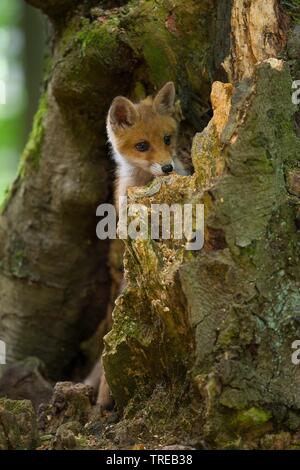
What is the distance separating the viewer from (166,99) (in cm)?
601

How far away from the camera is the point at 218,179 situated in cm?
398

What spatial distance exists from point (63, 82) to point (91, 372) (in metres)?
2.86

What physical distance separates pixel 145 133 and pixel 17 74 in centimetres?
713

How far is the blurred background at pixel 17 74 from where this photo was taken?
1144 cm

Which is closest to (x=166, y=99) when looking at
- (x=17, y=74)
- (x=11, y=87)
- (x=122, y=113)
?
(x=122, y=113)

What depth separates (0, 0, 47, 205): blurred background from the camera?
37.5 ft

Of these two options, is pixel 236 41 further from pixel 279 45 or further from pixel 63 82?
pixel 63 82

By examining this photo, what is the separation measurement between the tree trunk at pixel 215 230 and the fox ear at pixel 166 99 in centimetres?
12

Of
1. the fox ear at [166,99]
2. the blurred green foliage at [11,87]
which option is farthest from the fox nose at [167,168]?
the blurred green foliage at [11,87]
